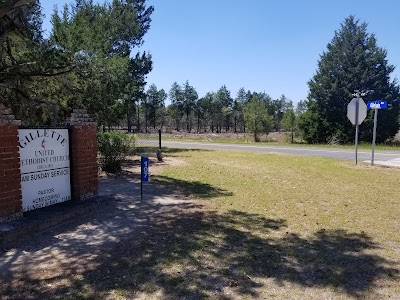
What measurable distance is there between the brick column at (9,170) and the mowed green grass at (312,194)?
370cm

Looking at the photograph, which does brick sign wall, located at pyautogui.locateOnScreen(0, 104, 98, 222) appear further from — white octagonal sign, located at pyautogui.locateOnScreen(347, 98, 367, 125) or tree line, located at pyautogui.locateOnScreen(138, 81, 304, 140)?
tree line, located at pyautogui.locateOnScreen(138, 81, 304, 140)

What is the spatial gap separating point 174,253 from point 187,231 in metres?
1.02

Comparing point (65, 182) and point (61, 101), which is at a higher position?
point (61, 101)

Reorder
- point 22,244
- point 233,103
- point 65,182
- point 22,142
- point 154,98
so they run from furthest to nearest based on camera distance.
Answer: point 233,103 → point 154,98 → point 65,182 → point 22,142 → point 22,244

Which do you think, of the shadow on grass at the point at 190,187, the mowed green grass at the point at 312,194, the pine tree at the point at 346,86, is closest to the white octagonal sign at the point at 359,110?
the mowed green grass at the point at 312,194

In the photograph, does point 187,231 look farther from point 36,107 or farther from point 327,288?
point 36,107

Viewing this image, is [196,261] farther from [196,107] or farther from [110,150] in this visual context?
[196,107]

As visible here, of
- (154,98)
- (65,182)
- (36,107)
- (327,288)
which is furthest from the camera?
(154,98)

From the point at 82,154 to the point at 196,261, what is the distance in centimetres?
349

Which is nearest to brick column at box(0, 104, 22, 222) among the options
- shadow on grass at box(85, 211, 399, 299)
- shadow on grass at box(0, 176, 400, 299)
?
shadow on grass at box(0, 176, 400, 299)

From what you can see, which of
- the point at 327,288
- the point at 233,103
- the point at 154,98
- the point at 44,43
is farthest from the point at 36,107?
the point at 233,103

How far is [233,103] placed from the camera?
7256 centimetres

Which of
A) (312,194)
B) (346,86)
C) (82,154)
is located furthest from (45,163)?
(346,86)

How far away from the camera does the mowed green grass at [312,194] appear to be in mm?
6164
